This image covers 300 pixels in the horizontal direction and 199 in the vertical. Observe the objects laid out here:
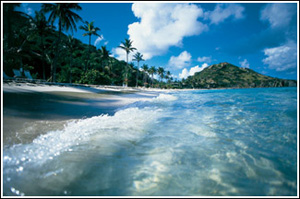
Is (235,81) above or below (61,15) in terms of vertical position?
above

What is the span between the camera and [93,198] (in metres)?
1.61

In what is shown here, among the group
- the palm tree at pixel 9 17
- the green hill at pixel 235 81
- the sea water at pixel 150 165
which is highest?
the green hill at pixel 235 81

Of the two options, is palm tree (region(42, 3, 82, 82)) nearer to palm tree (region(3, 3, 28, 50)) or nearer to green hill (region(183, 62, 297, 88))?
palm tree (region(3, 3, 28, 50))

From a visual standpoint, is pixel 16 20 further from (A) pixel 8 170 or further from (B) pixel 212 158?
(B) pixel 212 158

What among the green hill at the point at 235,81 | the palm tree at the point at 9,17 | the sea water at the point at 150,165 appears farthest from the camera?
the green hill at the point at 235,81

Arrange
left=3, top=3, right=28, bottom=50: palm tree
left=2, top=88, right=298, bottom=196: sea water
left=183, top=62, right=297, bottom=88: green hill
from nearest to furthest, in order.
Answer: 1. left=2, top=88, right=298, bottom=196: sea water
2. left=3, top=3, right=28, bottom=50: palm tree
3. left=183, top=62, right=297, bottom=88: green hill

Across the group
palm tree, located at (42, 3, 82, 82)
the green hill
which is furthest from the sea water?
the green hill

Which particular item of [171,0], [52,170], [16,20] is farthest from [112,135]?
[16,20]

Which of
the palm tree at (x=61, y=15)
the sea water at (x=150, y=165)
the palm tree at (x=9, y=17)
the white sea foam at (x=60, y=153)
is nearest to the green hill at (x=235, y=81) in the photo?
the palm tree at (x=61, y=15)

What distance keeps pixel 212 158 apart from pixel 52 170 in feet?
8.63

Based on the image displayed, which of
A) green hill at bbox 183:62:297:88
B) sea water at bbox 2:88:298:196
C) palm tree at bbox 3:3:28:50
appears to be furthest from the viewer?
green hill at bbox 183:62:297:88

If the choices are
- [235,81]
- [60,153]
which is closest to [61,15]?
[60,153]

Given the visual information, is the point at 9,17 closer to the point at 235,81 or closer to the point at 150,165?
the point at 150,165

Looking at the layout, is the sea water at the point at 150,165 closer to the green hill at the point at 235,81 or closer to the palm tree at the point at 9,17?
the palm tree at the point at 9,17
